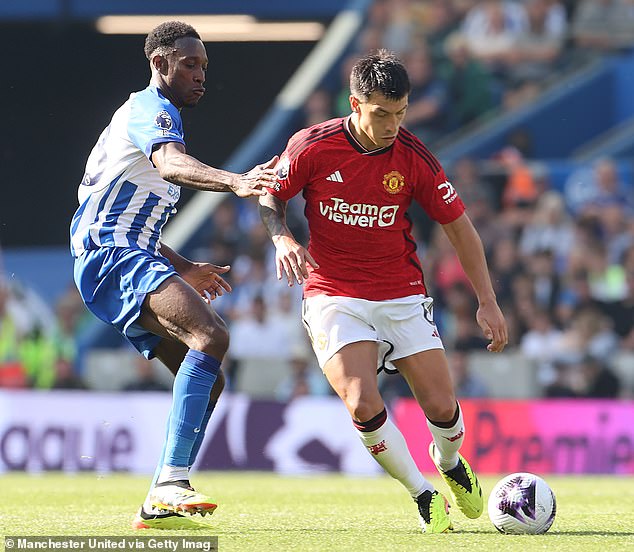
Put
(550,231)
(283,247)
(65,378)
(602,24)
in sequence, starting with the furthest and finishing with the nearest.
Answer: (602,24), (550,231), (65,378), (283,247)

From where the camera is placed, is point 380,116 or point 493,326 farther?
point 493,326

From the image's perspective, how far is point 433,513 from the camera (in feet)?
20.4

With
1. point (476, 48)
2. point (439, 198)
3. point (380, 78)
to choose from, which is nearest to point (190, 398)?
point (439, 198)

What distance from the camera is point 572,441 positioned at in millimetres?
12625

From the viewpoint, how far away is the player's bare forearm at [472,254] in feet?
21.4

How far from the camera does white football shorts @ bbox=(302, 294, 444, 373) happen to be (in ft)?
20.9

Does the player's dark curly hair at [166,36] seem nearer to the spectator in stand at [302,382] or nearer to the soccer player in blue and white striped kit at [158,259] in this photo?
the soccer player in blue and white striped kit at [158,259]

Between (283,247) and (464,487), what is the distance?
1648 mm

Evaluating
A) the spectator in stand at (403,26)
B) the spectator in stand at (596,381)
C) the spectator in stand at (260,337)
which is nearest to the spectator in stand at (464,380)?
the spectator in stand at (596,381)

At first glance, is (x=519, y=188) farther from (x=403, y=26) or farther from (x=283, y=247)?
(x=283, y=247)

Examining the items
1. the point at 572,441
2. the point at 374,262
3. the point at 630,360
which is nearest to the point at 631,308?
the point at 630,360

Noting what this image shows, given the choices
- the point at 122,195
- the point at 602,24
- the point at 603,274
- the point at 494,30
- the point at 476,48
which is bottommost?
the point at 122,195

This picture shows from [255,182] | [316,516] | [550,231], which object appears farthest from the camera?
[550,231]

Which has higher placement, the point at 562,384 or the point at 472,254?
the point at 472,254
